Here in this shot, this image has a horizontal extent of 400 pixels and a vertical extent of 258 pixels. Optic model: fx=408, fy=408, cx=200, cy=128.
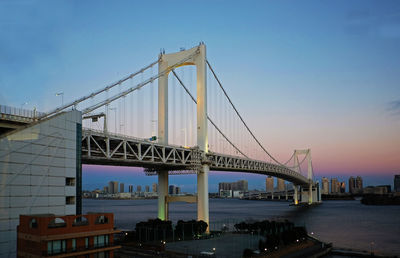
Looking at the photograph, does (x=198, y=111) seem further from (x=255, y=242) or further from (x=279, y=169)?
(x=279, y=169)

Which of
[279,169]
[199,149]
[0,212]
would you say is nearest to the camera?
[0,212]

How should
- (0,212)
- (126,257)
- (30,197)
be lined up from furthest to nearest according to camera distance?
(126,257) → (30,197) → (0,212)

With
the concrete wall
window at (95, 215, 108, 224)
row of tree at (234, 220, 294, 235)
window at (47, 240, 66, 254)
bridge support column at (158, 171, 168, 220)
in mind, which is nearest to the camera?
window at (47, 240, 66, 254)

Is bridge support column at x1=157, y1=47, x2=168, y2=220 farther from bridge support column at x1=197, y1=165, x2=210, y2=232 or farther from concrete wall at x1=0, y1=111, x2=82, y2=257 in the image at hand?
concrete wall at x1=0, y1=111, x2=82, y2=257

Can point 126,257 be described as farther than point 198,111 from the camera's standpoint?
No

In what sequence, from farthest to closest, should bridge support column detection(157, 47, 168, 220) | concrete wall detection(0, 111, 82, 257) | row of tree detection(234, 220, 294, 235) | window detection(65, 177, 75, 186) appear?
bridge support column detection(157, 47, 168, 220)
row of tree detection(234, 220, 294, 235)
window detection(65, 177, 75, 186)
concrete wall detection(0, 111, 82, 257)

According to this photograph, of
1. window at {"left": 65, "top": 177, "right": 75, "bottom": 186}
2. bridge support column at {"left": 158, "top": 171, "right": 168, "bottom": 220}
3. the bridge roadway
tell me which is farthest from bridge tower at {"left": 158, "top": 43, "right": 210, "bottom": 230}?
window at {"left": 65, "top": 177, "right": 75, "bottom": 186}

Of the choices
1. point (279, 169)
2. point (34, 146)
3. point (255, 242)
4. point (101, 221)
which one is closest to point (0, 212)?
point (34, 146)
